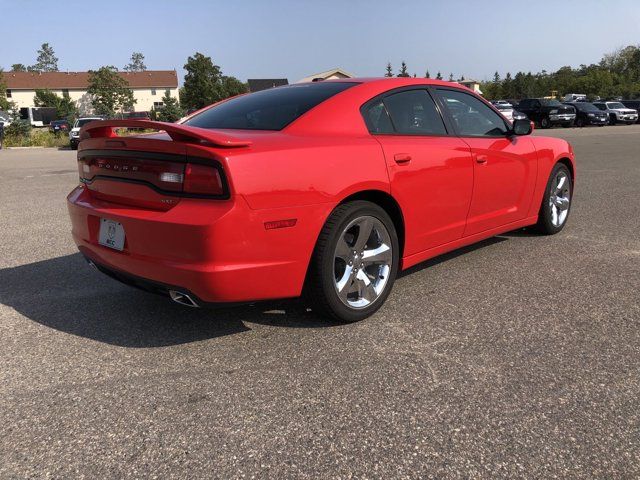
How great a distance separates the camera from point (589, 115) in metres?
32.3

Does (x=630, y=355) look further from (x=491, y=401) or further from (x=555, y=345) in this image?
(x=491, y=401)

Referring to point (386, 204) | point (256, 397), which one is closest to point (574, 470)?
point (256, 397)

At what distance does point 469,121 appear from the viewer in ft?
14.0

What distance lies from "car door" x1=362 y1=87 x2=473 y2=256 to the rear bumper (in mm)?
713

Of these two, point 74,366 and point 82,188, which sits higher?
point 82,188

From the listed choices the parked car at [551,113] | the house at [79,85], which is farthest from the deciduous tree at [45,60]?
the parked car at [551,113]

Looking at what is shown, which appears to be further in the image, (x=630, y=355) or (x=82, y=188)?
(x=82, y=188)

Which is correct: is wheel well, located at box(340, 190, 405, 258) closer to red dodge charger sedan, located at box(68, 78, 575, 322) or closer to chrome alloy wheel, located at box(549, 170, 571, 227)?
red dodge charger sedan, located at box(68, 78, 575, 322)

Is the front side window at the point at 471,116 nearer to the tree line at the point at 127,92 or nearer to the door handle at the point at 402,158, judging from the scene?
the door handle at the point at 402,158

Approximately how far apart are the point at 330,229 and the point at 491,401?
122cm

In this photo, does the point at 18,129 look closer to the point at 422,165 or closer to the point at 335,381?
the point at 422,165

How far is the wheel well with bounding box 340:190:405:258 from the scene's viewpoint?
10.7 feet

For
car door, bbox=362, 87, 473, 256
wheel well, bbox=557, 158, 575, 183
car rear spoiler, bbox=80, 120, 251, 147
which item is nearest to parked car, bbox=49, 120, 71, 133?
wheel well, bbox=557, 158, 575, 183

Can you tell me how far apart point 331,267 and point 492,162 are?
1840 mm
